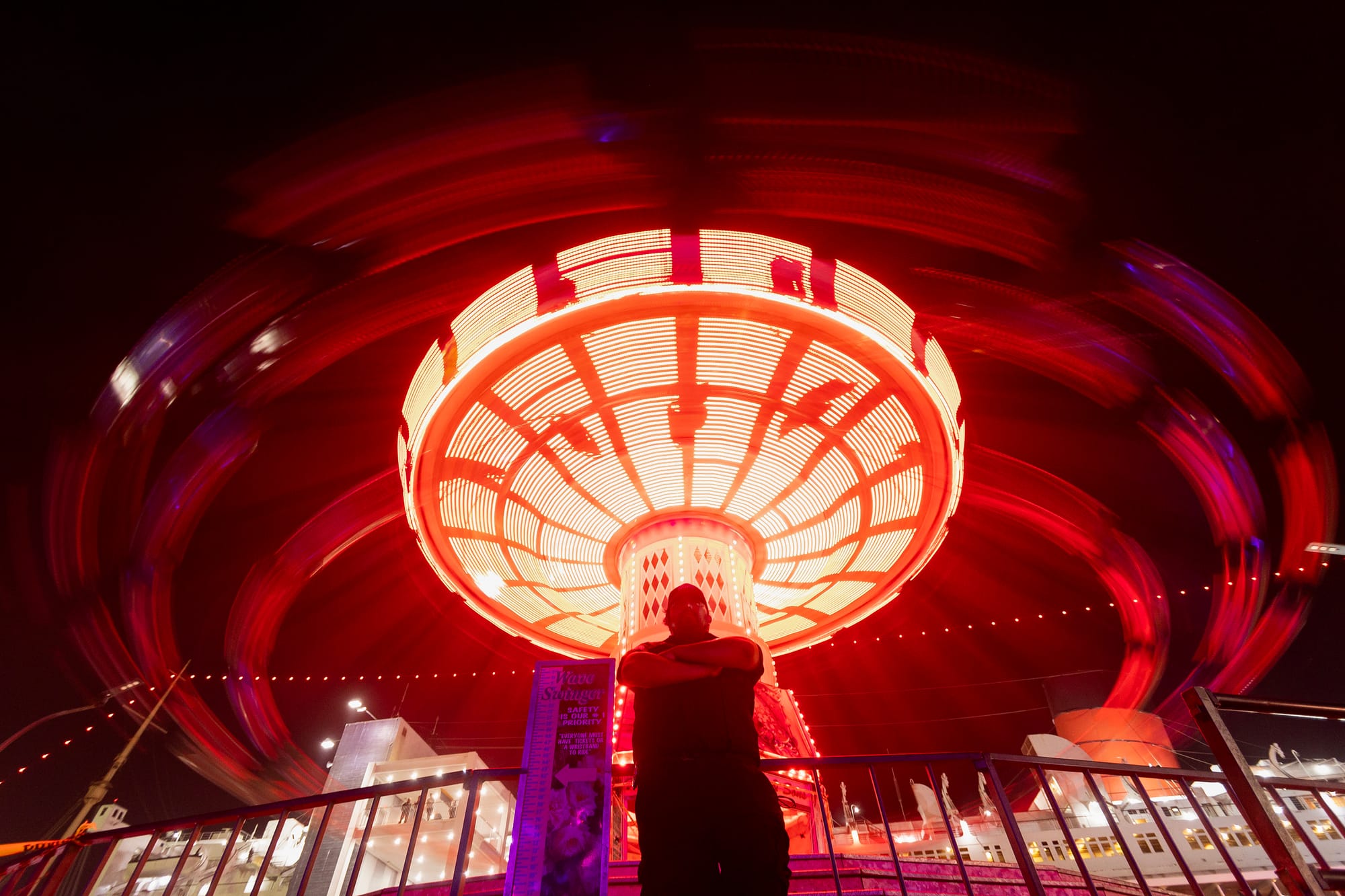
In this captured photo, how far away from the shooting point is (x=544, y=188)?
10320mm

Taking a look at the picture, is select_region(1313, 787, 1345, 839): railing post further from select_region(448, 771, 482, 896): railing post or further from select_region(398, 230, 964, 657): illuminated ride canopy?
select_region(398, 230, 964, 657): illuminated ride canopy

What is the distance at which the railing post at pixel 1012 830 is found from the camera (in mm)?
3979

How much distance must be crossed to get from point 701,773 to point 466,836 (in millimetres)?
2032

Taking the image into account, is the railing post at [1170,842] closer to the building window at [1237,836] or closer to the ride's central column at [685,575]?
the ride's central column at [685,575]

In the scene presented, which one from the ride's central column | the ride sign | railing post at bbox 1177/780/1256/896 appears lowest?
railing post at bbox 1177/780/1256/896

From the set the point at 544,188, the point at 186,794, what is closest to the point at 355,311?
the point at 544,188

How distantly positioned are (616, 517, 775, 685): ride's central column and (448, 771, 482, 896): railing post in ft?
20.3

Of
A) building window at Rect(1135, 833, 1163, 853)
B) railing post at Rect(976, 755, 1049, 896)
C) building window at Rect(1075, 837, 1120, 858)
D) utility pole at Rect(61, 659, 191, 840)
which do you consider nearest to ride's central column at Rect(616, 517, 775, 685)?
railing post at Rect(976, 755, 1049, 896)

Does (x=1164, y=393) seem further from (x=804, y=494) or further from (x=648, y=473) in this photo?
(x=648, y=473)

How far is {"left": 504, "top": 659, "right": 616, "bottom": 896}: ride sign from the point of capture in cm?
470

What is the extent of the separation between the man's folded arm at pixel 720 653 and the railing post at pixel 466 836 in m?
1.60

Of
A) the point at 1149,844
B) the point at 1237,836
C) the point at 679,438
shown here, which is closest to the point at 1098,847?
the point at 1149,844

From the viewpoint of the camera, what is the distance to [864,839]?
3281 cm

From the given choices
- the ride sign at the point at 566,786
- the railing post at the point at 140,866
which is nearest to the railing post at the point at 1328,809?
the ride sign at the point at 566,786
